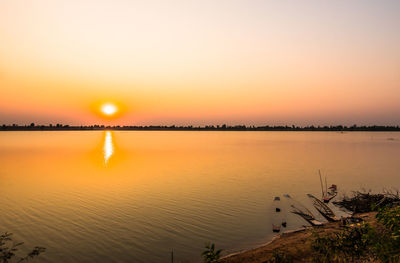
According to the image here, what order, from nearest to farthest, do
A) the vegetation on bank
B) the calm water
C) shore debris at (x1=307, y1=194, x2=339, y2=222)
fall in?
the vegetation on bank < the calm water < shore debris at (x1=307, y1=194, x2=339, y2=222)

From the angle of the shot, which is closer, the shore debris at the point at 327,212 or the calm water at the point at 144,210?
the calm water at the point at 144,210

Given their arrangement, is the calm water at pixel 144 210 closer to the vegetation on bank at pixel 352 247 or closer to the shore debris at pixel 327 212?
the shore debris at pixel 327 212

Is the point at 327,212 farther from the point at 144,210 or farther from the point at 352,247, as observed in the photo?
the point at 144,210

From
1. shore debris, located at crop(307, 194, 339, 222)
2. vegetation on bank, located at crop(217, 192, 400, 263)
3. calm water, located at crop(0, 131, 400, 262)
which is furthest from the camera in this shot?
shore debris, located at crop(307, 194, 339, 222)

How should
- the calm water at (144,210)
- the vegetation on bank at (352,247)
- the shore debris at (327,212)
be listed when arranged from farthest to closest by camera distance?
the shore debris at (327,212), the calm water at (144,210), the vegetation on bank at (352,247)

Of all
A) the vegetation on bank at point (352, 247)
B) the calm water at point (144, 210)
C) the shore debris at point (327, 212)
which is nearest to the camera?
the vegetation on bank at point (352, 247)

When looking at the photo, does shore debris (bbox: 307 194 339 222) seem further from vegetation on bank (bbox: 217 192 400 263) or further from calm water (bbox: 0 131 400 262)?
vegetation on bank (bbox: 217 192 400 263)

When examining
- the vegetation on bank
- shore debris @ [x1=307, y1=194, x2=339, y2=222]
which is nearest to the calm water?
shore debris @ [x1=307, y1=194, x2=339, y2=222]

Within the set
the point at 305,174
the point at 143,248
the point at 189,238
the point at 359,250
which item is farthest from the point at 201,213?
the point at 305,174

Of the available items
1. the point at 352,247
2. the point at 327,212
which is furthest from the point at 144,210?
the point at 352,247

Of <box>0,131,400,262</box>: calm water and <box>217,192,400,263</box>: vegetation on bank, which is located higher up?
<box>217,192,400,263</box>: vegetation on bank

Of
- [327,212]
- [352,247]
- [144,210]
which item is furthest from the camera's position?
[144,210]

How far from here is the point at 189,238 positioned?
50.8 ft

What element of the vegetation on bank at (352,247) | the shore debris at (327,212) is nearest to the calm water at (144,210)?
the shore debris at (327,212)
